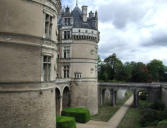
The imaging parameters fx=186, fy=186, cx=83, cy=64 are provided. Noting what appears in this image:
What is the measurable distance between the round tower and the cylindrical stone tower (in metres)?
16.2

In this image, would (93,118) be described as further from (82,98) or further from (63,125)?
(63,125)

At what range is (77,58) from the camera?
28.4 m

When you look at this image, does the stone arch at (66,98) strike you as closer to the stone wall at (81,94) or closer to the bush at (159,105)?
the stone wall at (81,94)

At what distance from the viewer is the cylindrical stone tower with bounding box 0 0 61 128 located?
31.3 feet

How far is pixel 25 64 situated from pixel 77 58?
1831 centimetres

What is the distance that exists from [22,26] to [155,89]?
1234 inches

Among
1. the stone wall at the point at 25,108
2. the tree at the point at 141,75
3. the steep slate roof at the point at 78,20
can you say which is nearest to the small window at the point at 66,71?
the steep slate roof at the point at 78,20

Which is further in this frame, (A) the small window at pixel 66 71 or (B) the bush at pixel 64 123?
(A) the small window at pixel 66 71

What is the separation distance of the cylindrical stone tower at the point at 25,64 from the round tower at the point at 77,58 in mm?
16229

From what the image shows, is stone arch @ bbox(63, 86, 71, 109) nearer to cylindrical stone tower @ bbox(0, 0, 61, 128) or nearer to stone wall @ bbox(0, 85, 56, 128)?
cylindrical stone tower @ bbox(0, 0, 61, 128)

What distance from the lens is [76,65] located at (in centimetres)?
2844

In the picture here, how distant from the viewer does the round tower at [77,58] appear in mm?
28281

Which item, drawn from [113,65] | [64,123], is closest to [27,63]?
[64,123]

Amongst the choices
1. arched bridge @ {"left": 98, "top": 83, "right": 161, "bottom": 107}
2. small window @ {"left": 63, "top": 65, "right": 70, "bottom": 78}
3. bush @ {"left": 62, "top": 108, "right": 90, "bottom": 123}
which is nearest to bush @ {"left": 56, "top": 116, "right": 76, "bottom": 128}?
bush @ {"left": 62, "top": 108, "right": 90, "bottom": 123}
